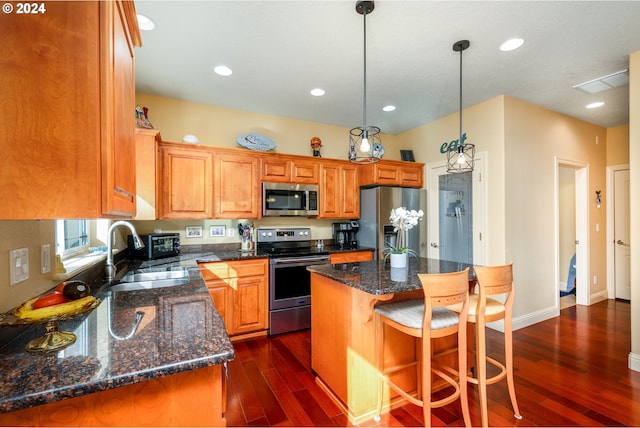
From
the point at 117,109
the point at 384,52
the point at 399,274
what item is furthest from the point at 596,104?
the point at 117,109

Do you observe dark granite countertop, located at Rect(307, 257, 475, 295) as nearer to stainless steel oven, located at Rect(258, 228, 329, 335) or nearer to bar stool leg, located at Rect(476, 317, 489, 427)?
bar stool leg, located at Rect(476, 317, 489, 427)

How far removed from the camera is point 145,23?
2.02 metres

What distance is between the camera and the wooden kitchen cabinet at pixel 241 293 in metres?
2.91

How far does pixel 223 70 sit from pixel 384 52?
1467 millimetres

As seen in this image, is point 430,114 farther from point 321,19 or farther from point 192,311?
point 192,311

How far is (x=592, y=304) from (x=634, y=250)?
7.95 ft

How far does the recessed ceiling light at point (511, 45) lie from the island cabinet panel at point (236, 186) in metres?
2.59

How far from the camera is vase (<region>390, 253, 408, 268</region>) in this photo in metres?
2.14

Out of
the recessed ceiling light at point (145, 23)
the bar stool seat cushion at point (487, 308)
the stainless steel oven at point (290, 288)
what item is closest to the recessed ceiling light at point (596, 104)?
the bar stool seat cushion at point (487, 308)

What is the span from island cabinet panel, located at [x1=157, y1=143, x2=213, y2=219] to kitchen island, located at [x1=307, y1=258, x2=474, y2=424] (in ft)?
5.59

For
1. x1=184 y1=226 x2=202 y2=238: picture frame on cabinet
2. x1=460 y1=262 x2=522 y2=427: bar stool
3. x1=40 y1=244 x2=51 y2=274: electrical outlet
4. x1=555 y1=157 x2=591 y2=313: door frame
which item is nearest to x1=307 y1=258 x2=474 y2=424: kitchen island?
x1=460 y1=262 x2=522 y2=427: bar stool

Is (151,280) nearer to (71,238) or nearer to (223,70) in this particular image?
(71,238)

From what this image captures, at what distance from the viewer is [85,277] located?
5.20ft

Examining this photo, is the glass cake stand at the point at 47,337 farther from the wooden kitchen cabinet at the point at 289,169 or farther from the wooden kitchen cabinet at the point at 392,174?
the wooden kitchen cabinet at the point at 392,174
